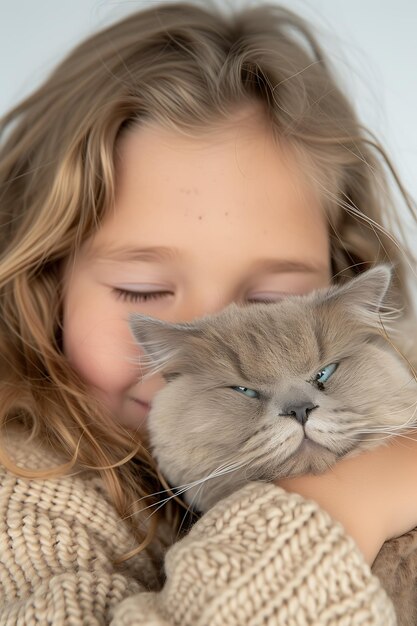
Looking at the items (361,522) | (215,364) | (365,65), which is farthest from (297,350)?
(365,65)

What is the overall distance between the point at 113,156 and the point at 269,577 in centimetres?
93

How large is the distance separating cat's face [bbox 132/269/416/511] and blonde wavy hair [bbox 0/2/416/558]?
25 centimetres

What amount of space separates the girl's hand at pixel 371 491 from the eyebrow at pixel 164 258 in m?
0.44

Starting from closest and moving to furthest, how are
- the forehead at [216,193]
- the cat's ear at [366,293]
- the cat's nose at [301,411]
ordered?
1. the cat's nose at [301,411]
2. the cat's ear at [366,293]
3. the forehead at [216,193]

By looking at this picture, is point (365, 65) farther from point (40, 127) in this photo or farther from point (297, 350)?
point (297, 350)

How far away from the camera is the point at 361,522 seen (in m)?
0.98

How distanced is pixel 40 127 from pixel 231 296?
0.63 metres

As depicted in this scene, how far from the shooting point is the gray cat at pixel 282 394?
987mm

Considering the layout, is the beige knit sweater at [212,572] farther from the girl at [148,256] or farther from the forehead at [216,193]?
the forehead at [216,193]

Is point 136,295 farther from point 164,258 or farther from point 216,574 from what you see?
point 216,574

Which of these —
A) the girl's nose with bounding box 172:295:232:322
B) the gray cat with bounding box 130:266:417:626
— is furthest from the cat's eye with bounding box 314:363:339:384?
the girl's nose with bounding box 172:295:232:322

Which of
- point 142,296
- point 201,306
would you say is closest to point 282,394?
point 201,306

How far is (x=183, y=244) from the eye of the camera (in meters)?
1.33

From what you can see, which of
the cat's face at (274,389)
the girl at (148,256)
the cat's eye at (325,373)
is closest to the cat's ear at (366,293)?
the cat's face at (274,389)
